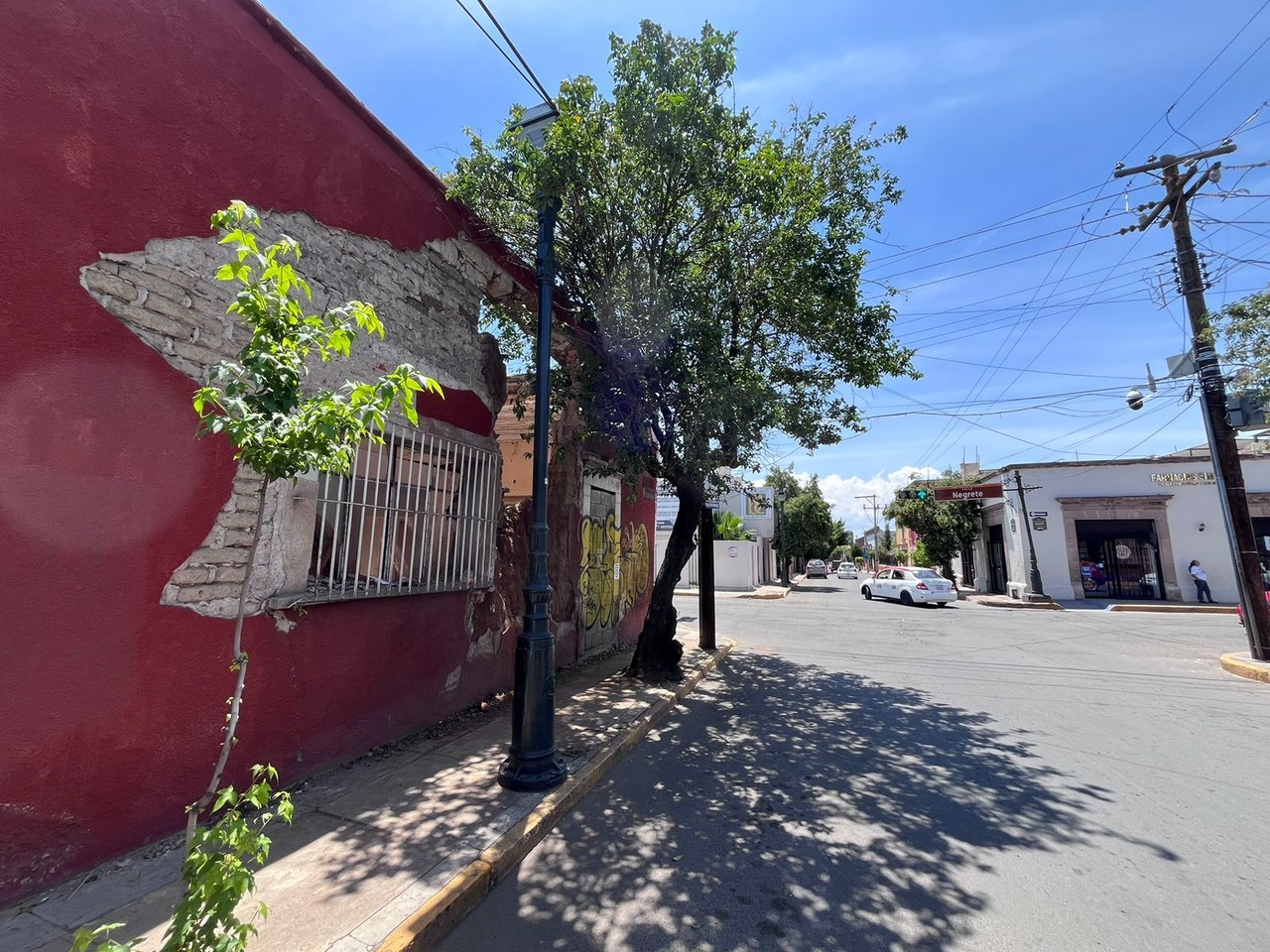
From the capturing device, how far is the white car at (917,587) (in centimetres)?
2106

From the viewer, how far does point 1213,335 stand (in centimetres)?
1022

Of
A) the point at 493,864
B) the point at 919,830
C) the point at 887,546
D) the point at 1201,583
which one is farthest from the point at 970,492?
the point at 887,546

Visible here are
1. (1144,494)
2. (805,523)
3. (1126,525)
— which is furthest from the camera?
(805,523)

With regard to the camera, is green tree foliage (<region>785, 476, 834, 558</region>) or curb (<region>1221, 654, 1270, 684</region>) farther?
green tree foliage (<region>785, 476, 834, 558</region>)

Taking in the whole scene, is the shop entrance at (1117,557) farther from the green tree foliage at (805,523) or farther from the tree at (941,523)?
the green tree foliage at (805,523)

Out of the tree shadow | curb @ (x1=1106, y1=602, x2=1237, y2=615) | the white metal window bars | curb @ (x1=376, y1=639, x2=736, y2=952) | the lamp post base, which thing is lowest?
the tree shadow

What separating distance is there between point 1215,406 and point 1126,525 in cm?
1620

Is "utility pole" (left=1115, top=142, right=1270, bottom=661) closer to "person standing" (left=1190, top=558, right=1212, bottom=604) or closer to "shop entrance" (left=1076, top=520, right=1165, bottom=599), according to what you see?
"person standing" (left=1190, top=558, right=1212, bottom=604)

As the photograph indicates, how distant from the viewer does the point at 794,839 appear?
3838 mm

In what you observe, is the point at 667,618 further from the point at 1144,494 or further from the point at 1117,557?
the point at 1117,557

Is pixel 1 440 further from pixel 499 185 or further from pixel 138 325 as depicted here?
pixel 499 185

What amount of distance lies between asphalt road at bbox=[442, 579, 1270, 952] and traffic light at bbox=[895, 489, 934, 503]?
50.8ft

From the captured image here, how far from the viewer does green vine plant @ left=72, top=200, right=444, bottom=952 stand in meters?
1.82

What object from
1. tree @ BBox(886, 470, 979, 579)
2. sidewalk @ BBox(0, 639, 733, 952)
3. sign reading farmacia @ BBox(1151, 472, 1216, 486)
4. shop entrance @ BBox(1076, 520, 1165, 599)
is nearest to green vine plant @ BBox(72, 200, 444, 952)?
sidewalk @ BBox(0, 639, 733, 952)
